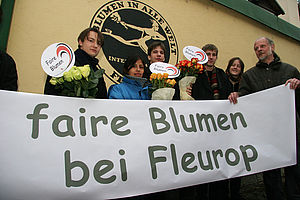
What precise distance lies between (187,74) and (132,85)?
0.47m

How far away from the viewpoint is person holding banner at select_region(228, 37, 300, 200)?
62.5 inches

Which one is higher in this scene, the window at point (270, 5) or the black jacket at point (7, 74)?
the window at point (270, 5)

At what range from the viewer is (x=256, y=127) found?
1518 mm

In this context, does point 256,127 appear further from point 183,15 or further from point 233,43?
point 233,43

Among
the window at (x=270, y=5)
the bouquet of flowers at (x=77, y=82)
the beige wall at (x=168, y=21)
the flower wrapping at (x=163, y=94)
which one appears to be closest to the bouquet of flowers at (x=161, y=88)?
the flower wrapping at (x=163, y=94)

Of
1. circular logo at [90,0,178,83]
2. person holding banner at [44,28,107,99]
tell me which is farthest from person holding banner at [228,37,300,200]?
circular logo at [90,0,178,83]

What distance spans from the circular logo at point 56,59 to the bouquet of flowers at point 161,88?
0.58 m

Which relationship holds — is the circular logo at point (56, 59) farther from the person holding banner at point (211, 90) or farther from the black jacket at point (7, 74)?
the person holding banner at point (211, 90)

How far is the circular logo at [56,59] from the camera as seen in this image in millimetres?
1106

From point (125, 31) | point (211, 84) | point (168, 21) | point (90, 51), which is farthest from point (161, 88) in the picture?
point (168, 21)

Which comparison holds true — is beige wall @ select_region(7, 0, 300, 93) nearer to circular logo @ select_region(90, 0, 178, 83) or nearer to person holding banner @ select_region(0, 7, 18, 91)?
circular logo @ select_region(90, 0, 178, 83)

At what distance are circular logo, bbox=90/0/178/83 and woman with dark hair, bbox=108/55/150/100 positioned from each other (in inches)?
34.1

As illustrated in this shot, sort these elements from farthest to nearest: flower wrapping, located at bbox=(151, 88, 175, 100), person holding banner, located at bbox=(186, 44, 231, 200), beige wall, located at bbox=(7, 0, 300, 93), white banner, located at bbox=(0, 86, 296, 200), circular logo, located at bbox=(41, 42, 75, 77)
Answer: beige wall, located at bbox=(7, 0, 300, 93)
person holding banner, located at bbox=(186, 44, 231, 200)
flower wrapping, located at bbox=(151, 88, 175, 100)
circular logo, located at bbox=(41, 42, 75, 77)
white banner, located at bbox=(0, 86, 296, 200)

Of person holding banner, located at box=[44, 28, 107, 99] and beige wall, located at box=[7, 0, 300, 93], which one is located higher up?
beige wall, located at box=[7, 0, 300, 93]
